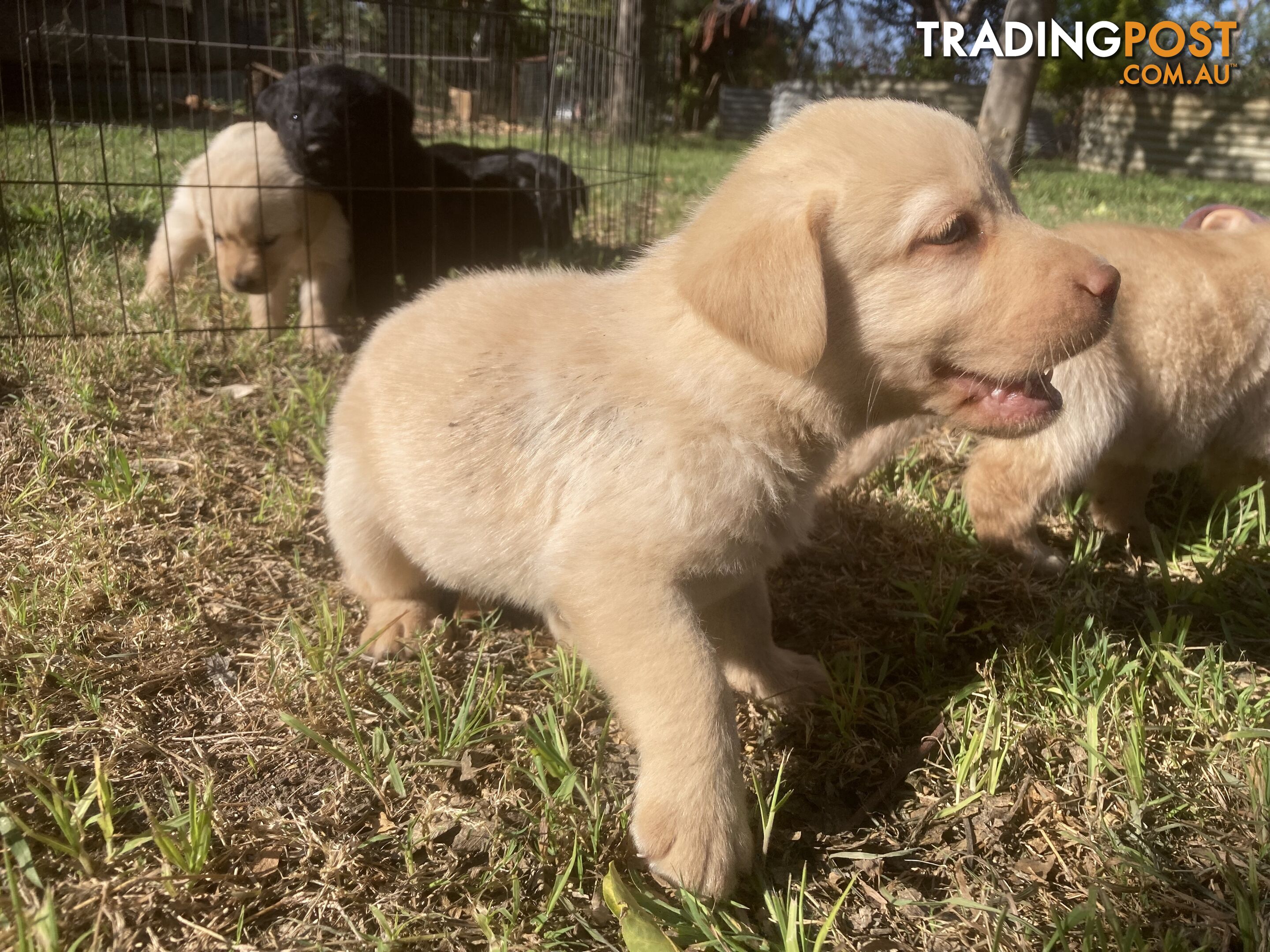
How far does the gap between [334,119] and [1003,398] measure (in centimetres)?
350

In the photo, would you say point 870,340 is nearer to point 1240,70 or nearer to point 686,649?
point 686,649

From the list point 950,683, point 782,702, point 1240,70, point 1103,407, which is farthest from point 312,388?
point 1240,70

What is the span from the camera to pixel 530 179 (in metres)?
4.86

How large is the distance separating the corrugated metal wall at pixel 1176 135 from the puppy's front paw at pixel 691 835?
16.0 meters

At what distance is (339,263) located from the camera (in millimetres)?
4445

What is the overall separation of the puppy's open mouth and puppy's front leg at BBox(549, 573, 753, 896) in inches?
25.4

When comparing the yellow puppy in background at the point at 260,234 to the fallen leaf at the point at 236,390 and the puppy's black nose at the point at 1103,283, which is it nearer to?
the fallen leaf at the point at 236,390

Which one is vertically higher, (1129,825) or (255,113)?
(255,113)

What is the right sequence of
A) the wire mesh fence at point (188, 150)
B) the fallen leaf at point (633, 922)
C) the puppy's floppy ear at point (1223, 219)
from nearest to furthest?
the fallen leaf at point (633, 922) → the puppy's floppy ear at point (1223, 219) → the wire mesh fence at point (188, 150)

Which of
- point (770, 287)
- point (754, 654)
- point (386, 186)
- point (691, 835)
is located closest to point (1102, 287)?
point (770, 287)

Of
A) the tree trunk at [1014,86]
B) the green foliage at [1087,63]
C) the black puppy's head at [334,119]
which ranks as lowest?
the black puppy's head at [334,119]

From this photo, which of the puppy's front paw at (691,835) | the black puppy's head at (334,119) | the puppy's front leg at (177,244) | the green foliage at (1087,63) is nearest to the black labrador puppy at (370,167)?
the black puppy's head at (334,119)

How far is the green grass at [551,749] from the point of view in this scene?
1.48 meters

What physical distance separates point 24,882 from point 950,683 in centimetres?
182
